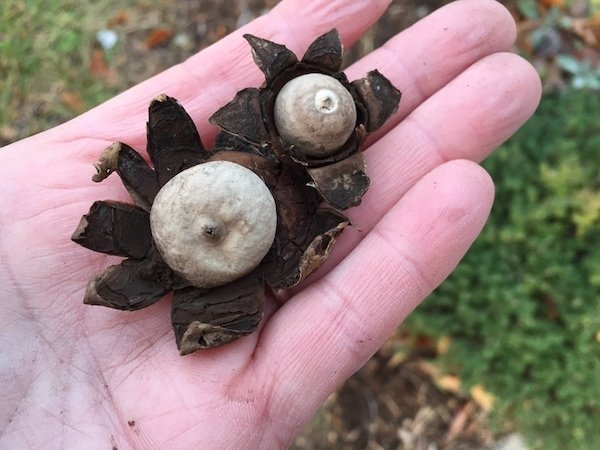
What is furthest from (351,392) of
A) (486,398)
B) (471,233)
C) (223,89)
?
(223,89)

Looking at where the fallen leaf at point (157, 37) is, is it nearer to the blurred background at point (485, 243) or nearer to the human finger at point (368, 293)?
the blurred background at point (485, 243)

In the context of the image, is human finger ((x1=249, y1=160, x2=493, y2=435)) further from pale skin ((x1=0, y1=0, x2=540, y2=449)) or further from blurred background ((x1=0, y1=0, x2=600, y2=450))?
blurred background ((x1=0, y1=0, x2=600, y2=450))

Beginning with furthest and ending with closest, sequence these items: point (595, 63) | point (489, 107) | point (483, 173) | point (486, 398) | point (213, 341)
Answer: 1. point (595, 63)
2. point (486, 398)
3. point (489, 107)
4. point (483, 173)
5. point (213, 341)

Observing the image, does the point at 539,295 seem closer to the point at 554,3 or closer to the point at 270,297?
the point at 270,297

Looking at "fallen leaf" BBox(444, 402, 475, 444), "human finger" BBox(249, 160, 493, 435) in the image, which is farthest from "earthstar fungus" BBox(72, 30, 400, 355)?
"fallen leaf" BBox(444, 402, 475, 444)

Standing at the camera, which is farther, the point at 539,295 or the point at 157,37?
the point at 157,37

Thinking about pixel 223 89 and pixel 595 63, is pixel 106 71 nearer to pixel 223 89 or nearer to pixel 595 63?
pixel 223 89

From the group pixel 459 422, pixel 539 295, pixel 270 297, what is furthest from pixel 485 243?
pixel 270 297
